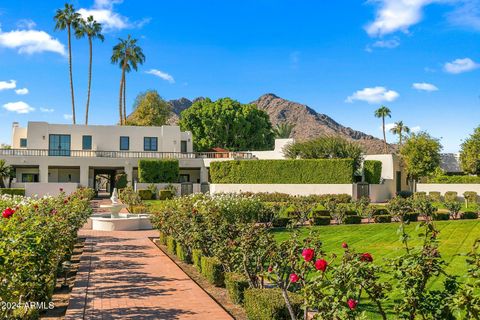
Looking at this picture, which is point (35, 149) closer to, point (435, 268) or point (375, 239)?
point (375, 239)

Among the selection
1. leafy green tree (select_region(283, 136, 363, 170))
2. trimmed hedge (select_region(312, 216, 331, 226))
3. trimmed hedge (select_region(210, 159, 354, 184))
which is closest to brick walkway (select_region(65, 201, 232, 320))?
trimmed hedge (select_region(312, 216, 331, 226))

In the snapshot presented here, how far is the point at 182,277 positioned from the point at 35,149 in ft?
130

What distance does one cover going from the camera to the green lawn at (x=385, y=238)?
14.8 meters

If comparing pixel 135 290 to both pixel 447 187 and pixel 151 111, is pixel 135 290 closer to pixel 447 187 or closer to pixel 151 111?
pixel 447 187

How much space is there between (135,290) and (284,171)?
109ft

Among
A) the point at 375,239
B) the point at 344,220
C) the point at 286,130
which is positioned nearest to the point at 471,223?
the point at 344,220

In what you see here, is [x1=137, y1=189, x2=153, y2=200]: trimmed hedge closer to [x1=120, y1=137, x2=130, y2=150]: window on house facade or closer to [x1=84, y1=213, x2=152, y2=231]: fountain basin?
[x1=120, y1=137, x2=130, y2=150]: window on house facade

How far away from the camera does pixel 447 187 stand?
145 ft

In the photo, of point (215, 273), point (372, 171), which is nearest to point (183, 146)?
point (372, 171)

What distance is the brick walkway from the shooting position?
27.8 ft

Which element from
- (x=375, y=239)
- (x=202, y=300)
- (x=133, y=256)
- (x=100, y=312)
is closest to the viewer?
(x=100, y=312)

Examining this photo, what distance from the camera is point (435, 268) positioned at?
4980mm

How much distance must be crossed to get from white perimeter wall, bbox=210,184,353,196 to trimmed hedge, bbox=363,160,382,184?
10.6 ft

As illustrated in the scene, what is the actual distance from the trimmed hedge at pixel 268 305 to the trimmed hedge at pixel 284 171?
3435cm
